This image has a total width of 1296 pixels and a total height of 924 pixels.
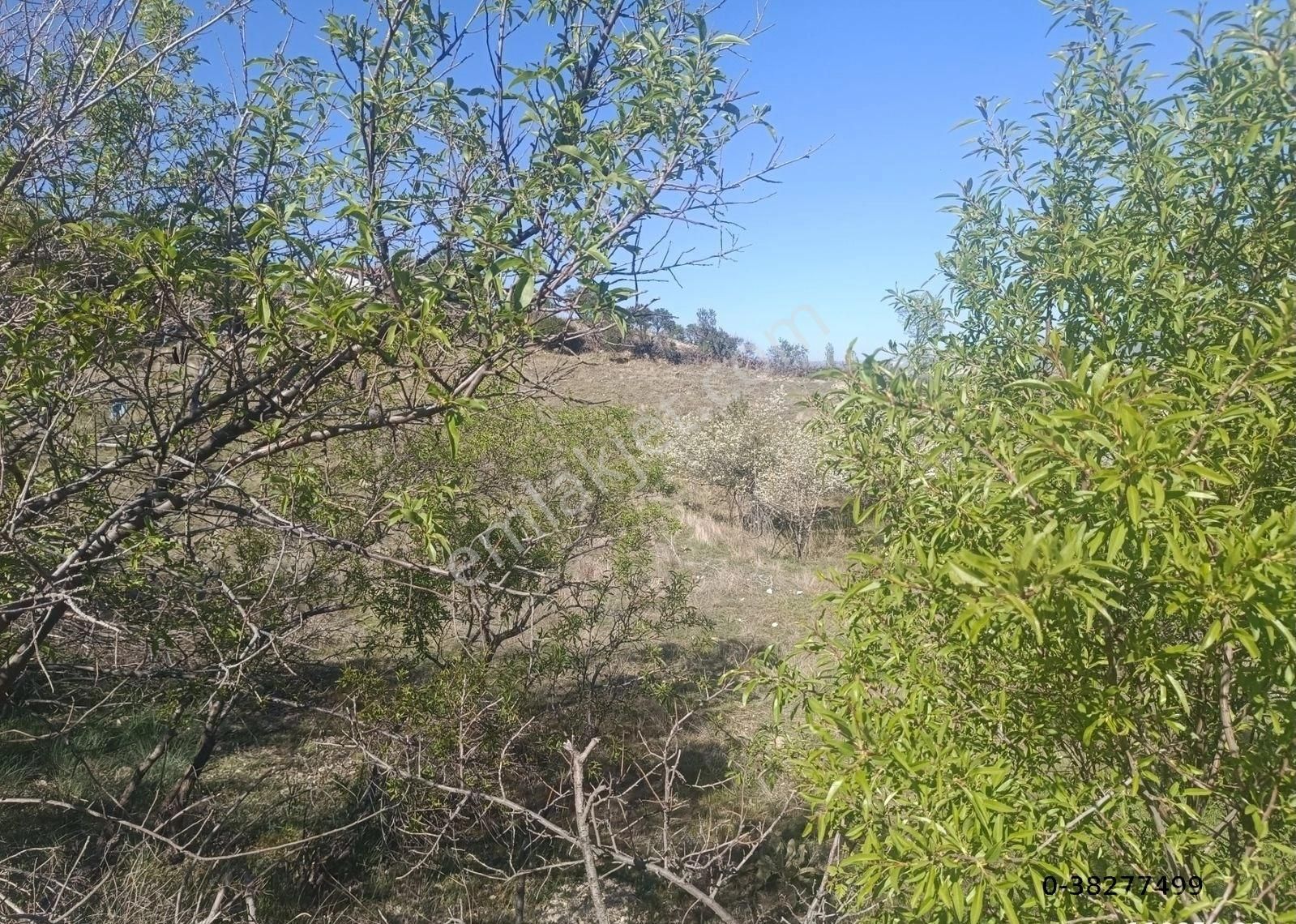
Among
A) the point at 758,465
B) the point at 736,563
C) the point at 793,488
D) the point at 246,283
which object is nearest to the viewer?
the point at 246,283

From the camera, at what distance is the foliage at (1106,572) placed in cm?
120

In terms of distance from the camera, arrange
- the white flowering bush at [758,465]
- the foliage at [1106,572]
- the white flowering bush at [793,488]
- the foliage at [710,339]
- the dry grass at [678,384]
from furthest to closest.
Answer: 1. the foliage at [710,339]
2. the dry grass at [678,384]
3. the white flowering bush at [758,465]
4. the white flowering bush at [793,488]
5. the foliage at [1106,572]

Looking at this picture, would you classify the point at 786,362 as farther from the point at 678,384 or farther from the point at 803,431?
the point at 803,431

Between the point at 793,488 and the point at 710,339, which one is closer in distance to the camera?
the point at 793,488

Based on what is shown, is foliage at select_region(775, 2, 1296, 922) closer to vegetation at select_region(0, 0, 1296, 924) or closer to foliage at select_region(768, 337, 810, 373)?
vegetation at select_region(0, 0, 1296, 924)

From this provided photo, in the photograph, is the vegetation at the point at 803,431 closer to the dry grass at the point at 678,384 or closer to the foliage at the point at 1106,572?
the foliage at the point at 1106,572

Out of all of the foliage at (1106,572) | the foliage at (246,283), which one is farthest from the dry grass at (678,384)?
the foliage at (1106,572)

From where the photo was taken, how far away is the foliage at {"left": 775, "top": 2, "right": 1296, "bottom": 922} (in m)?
1.20

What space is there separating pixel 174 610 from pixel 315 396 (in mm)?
987

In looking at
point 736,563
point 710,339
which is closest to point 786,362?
point 710,339

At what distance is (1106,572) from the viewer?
1.40 metres

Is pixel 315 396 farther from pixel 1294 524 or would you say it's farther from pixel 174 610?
pixel 1294 524

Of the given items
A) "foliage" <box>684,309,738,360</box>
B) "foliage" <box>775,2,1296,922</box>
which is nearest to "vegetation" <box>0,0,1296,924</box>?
"foliage" <box>775,2,1296,922</box>

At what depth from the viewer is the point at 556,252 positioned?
2.23 meters
